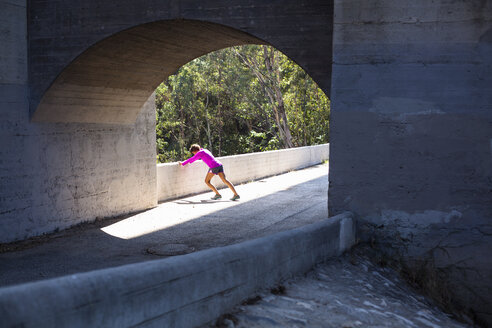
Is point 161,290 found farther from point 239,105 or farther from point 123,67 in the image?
point 239,105

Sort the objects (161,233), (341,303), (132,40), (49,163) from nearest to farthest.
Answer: (341,303), (132,40), (49,163), (161,233)

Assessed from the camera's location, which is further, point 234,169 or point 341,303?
point 234,169

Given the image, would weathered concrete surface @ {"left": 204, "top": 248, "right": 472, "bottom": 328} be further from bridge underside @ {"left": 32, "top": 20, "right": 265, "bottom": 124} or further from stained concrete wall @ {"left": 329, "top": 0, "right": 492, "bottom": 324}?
bridge underside @ {"left": 32, "top": 20, "right": 265, "bottom": 124}

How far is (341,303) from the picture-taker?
5.03 m

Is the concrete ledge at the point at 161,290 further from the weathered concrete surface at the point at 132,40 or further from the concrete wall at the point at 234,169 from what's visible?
the concrete wall at the point at 234,169

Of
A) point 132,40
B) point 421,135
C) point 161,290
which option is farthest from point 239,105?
point 161,290

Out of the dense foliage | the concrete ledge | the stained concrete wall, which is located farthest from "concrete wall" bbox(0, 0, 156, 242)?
the dense foliage

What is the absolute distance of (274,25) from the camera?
8602 mm

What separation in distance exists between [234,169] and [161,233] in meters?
8.21

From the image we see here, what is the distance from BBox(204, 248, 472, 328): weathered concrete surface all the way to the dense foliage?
85.3ft

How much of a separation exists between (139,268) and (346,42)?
5040 mm

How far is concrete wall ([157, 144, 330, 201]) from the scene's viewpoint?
579 inches

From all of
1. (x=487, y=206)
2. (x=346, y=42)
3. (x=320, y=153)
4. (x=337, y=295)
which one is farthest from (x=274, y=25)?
(x=320, y=153)

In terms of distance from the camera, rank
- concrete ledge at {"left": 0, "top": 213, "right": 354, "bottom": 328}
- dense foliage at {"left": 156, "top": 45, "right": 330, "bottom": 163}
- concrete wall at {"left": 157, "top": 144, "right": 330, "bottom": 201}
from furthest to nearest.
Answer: dense foliage at {"left": 156, "top": 45, "right": 330, "bottom": 163}, concrete wall at {"left": 157, "top": 144, "right": 330, "bottom": 201}, concrete ledge at {"left": 0, "top": 213, "right": 354, "bottom": 328}
